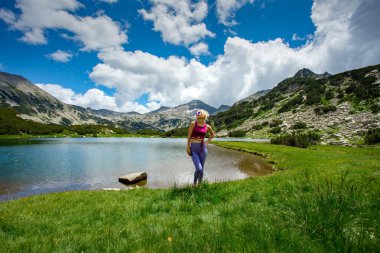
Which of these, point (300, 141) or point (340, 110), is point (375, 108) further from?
point (300, 141)

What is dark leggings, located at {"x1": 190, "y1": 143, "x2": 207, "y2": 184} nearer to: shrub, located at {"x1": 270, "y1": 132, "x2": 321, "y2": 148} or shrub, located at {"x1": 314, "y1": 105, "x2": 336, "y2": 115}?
shrub, located at {"x1": 270, "y1": 132, "x2": 321, "y2": 148}

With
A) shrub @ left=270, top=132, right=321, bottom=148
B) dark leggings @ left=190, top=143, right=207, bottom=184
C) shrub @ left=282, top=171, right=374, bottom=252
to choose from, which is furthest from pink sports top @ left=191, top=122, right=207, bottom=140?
shrub @ left=270, top=132, right=321, bottom=148

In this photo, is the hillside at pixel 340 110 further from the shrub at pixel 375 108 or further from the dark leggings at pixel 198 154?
the dark leggings at pixel 198 154

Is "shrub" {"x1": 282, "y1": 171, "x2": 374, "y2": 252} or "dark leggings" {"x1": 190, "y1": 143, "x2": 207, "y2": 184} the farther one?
"dark leggings" {"x1": 190, "y1": 143, "x2": 207, "y2": 184}

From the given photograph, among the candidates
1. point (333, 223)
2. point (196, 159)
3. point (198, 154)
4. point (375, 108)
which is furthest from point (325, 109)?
point (333, 223)

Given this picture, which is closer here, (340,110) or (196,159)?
(196,159)

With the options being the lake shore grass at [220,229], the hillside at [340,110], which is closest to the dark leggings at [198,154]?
the lake shore grass at [220,229]

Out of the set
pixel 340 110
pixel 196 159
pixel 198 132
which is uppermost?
pixel 340 110

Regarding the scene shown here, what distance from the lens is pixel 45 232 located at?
6.31m

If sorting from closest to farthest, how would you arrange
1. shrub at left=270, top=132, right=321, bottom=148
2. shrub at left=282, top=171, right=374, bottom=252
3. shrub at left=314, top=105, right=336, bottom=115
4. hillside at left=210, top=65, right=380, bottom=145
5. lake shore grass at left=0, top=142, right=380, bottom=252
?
shrub at left=282, top=171, right=374, bottom=252 → lake shore grass at left=0, top=142, right=380, bottom=252 → shrub at left=270, top=132, right=321, bottom=148 → hillside at left=210, top=65, right=380, bottom=145 → shrub at left=314, top=105, right=336, bottom=115

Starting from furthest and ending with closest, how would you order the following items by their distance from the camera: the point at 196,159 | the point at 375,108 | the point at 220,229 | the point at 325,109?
the point at 325,109 → the point at 375,108 → the point at 196,159 → the point at 220,229

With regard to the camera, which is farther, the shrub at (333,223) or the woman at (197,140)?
the woman at (197,140)

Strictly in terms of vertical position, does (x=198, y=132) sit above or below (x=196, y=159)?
above

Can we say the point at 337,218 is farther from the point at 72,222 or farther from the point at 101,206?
the point at 101,206
